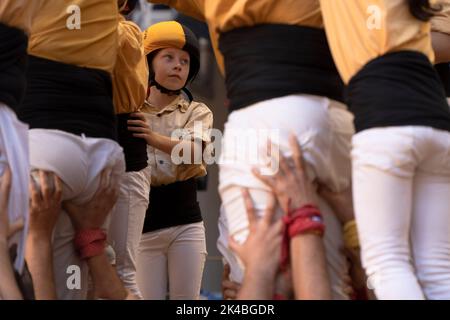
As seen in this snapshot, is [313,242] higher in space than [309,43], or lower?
lower

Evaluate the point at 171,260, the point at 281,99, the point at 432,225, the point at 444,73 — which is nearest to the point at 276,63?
the point at 281,99

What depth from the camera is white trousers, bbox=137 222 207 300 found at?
4387mm

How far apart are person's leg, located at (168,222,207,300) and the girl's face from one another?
747 millimetres

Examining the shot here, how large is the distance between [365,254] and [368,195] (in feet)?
0.54

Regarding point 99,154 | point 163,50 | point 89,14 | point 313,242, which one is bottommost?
point 313,242

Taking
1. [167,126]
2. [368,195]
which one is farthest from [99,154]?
[167,126]

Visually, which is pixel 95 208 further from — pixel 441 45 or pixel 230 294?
pixel 441 45

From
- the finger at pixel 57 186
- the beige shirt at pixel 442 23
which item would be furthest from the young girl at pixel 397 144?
the beige shirt at pixel 442 23

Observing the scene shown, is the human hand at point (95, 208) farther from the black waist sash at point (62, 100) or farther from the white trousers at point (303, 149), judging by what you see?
the white trousers at point (303, 149)

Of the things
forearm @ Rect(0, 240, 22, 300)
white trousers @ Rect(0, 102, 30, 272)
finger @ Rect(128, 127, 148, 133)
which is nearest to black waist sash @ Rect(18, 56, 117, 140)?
white trousers @ Rect(0, 102, 30, 272)

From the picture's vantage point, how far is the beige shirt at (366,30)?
2398mm

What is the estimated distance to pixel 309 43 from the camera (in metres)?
2.49
